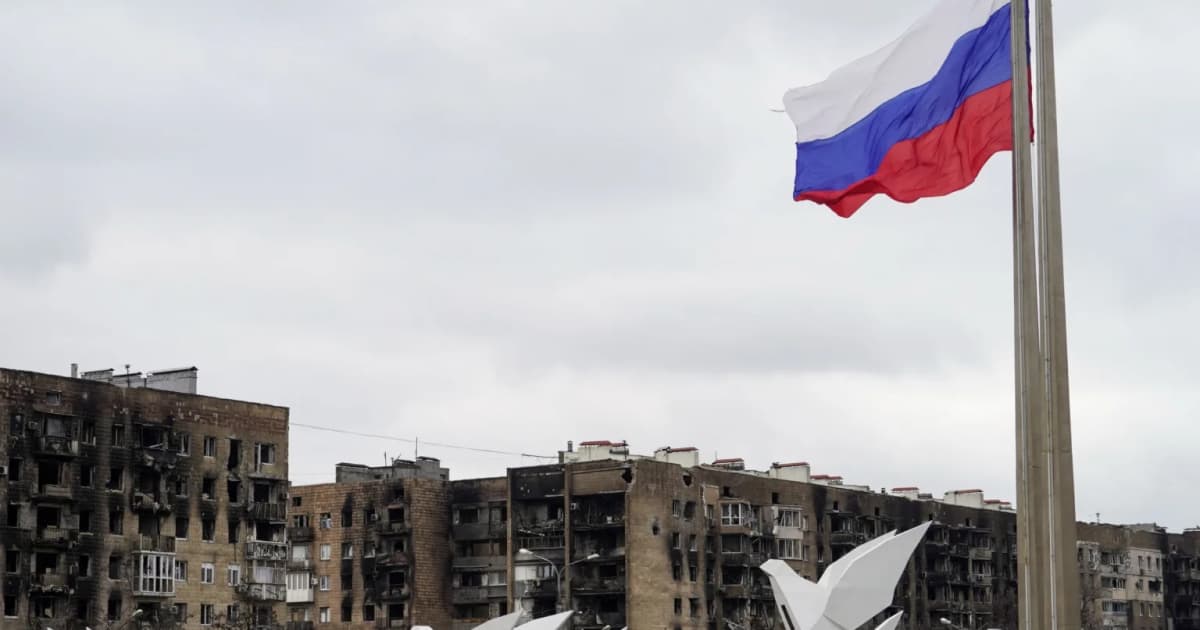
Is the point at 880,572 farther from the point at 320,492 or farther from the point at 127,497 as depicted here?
the point at 320,492

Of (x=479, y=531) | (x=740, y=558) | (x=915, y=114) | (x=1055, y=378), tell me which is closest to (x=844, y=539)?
(x=740, y=558)

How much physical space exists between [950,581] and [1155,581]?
35883mm

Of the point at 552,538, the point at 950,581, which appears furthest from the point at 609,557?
the point at 950,581

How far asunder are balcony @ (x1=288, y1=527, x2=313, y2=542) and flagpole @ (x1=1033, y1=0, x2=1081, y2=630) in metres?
104

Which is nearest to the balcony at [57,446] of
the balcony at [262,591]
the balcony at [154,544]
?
the balcony at [154,544]

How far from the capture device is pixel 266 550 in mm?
94062

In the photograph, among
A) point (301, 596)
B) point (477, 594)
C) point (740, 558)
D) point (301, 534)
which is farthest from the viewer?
point (301, 534)

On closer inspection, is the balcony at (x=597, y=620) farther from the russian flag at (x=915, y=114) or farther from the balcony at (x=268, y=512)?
the russian flag at (x=915, y=114)

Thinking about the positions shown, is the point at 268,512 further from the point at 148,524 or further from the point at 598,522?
the point at 598,522

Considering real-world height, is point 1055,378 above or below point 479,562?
below

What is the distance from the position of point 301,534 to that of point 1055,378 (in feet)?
344

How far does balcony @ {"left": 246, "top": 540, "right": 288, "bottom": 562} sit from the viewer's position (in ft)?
306

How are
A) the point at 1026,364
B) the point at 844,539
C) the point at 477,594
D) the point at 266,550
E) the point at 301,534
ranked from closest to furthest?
the point at 1026,364, the point at 266,550, the point at 477,594, the point at 301,534, the point at 844,539

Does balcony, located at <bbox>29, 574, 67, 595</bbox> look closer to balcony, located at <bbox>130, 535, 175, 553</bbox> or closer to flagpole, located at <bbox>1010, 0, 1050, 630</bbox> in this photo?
balcony, located at <bbox>130, 535, 175, 553</bbox>
